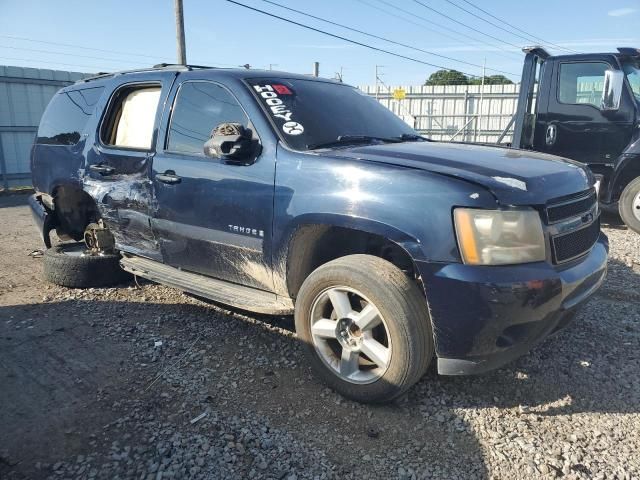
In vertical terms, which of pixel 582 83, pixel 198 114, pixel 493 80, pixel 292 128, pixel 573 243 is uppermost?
pixel 493 80

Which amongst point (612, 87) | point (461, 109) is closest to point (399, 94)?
point (461, 109)

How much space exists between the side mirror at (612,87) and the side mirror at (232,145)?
5.58 meters

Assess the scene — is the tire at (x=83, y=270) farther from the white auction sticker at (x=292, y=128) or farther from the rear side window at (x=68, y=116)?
the white auction sticker at (x=292, y=128)

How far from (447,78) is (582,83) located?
50.5 m

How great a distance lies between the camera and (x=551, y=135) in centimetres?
752

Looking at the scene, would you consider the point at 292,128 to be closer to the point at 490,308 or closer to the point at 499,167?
the point at 499,167

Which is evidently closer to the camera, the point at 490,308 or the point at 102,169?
the point at 490,308

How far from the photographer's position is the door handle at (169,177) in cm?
356

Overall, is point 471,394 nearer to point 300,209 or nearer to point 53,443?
point 300,209

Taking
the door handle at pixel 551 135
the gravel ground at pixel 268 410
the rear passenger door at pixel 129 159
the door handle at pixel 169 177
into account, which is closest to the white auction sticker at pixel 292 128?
the door handle at pixel 169 177

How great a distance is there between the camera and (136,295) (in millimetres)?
4598

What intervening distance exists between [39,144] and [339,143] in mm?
3572

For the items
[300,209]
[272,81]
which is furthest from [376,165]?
[272,81]

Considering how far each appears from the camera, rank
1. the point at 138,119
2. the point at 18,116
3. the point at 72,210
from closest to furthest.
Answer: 1. the point at 138,119
2. the point at 72,210
3. the point at 18,116
